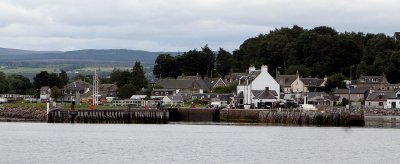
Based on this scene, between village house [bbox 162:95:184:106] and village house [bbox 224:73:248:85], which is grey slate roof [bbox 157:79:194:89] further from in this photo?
village house [bbox 162:95:184:106]

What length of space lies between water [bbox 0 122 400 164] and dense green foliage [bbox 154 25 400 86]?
203ft

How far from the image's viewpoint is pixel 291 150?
218 feet

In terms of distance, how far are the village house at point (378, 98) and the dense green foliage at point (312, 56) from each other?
23.9 meters

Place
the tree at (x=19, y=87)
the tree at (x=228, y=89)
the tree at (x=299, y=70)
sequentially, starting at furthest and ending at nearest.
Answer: the tree at (x=19, y=87), the tree at (x=299, y=70), the tree at (x=228, y=89)

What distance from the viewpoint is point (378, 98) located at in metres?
126

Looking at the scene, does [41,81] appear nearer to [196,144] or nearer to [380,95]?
[380,95]

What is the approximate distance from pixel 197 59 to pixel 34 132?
102 metres

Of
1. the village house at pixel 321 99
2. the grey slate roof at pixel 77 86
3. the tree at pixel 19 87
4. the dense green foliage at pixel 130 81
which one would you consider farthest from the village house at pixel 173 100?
the tree at pixel 19 87

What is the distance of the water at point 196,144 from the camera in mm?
59188

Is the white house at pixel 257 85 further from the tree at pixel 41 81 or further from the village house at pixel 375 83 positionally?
the tree at pixel 41 81

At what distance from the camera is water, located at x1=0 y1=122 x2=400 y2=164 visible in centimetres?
5919

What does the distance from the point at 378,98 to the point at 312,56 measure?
3954 cm

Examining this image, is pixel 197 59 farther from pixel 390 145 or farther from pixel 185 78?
pixel 390 145

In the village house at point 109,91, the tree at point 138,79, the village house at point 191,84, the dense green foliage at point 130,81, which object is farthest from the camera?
the tree at point 138,79
